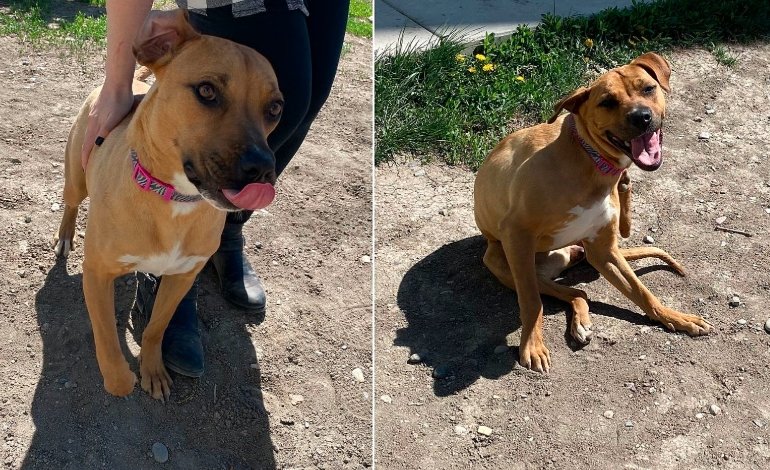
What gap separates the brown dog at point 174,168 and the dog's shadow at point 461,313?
1.41 m

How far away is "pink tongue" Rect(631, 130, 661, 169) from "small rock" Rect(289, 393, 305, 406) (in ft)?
6.52

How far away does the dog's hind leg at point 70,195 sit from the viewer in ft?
12.7

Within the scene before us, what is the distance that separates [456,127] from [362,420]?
2625mm

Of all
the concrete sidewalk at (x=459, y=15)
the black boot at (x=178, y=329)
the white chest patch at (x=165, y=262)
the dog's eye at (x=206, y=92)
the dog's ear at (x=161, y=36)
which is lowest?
the concrete sidewalk at (x=459, y=15)

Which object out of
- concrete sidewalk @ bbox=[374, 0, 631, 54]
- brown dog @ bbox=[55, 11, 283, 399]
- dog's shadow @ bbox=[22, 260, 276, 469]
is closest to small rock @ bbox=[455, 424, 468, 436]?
dog's shadow @ bbox=[22, 260, 276, 469]

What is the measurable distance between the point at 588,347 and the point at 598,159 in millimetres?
969

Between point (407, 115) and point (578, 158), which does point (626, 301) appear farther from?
point (407, 115)

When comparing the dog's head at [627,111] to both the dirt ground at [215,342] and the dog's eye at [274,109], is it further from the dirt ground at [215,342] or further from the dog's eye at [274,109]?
the dog's eye at [274,109]

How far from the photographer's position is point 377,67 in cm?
627

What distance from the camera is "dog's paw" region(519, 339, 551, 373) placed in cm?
431

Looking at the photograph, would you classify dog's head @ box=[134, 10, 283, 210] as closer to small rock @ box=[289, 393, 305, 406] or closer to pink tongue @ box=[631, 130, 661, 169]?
small rock @ box=[289, 393, 305, 406]

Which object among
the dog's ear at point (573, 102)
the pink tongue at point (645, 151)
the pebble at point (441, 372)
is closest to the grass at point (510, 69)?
the dog's ear at point (573, 102)

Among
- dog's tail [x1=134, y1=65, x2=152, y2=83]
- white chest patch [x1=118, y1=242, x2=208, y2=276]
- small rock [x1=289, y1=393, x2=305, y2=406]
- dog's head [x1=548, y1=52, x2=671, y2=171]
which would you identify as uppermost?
dog's tail [x1=134, y1=65, x2=152, y2=83]

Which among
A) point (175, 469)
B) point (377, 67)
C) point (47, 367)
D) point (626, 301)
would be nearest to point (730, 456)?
point (626, 301)
